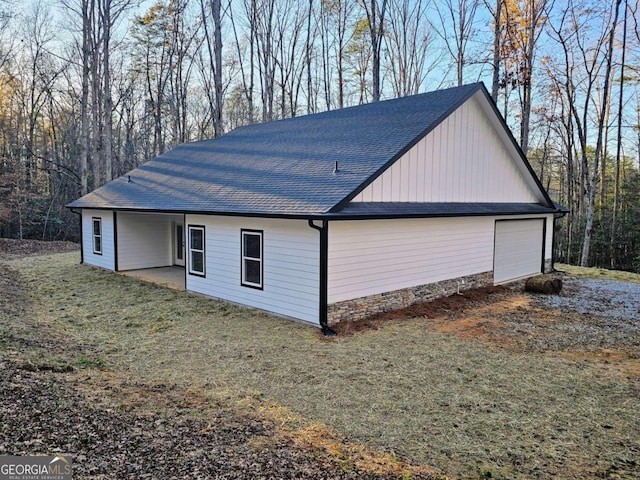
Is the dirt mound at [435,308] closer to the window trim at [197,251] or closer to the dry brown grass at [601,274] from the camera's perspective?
the window trim at [197,251]

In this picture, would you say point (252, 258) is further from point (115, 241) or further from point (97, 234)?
point (97, 234)

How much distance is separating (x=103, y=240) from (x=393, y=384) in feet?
40.6

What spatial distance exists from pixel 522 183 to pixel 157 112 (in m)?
22.4

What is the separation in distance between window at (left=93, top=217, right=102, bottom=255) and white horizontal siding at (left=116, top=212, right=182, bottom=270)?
4.71 ft

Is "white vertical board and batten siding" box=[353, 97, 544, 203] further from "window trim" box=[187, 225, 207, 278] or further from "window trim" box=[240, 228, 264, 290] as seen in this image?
"window trim" box=[187, 225, 207, 278]

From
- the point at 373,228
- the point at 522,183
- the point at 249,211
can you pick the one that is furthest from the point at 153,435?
the point at 522,183

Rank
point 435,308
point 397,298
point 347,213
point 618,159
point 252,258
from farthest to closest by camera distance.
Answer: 1. point 618,159
2. point 435,308
3. point 397,298
4. point 252,258
5. point 347,213

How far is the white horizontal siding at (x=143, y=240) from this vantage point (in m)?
13.9

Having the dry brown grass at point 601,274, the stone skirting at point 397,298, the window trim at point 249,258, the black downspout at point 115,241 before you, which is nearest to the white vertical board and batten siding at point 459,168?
the stone skirting at point 397,298

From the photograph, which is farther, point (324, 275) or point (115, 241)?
point (115, 241)

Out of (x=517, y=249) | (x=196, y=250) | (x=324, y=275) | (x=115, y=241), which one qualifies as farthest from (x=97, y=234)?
(x=517, y=249)

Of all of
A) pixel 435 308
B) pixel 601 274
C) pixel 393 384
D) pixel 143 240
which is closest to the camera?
pixel 393 384

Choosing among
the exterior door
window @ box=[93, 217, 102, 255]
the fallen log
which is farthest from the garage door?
window @ box=[93, 217, 102, 255]

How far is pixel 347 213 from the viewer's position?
779 centimetres
